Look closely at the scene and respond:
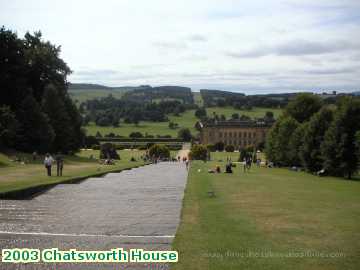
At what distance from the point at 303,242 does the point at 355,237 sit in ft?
5.03

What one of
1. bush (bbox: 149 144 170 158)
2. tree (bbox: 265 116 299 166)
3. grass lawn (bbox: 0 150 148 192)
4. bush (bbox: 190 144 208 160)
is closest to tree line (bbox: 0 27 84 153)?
grass lawn (bbox: 0 150 148 192)

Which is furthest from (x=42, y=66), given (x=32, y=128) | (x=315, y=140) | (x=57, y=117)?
(x=315, y=140)

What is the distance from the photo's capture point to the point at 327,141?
5147 centimetres

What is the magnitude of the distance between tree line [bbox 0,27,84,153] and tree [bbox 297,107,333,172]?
27816mm

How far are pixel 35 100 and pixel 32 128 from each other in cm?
446

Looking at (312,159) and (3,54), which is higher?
(3,54)

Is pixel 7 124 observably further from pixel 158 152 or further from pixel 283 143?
pixel 158 152

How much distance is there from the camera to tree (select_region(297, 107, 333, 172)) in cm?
5612

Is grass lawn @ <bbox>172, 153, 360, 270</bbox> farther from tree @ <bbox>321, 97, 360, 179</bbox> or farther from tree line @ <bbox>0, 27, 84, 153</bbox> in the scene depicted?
tree line @ <bbox>0, 27, 84, 153</bbox>

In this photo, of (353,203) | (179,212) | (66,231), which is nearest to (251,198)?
(353,203)

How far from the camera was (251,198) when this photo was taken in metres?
22.7

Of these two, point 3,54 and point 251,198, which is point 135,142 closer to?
point 3,54

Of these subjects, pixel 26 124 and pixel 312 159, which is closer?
pixel 312 159

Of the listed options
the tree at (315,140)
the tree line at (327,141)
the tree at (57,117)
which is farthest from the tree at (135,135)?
the tree at (315,140)
